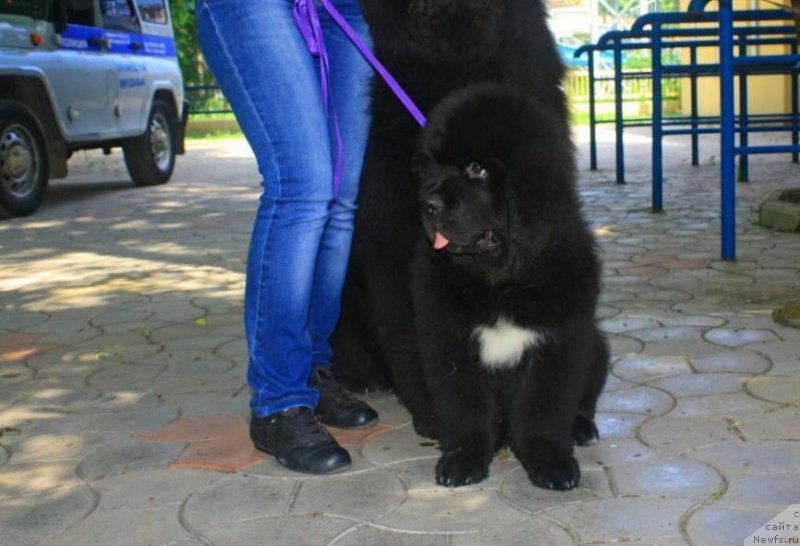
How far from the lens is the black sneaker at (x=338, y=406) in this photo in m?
2.90

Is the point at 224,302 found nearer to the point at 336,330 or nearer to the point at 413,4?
the point at 336,330

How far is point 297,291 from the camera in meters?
2.60

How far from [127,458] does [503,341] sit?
3.70 feet

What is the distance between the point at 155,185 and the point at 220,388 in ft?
26.0

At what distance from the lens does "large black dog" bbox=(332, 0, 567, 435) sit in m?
2.43

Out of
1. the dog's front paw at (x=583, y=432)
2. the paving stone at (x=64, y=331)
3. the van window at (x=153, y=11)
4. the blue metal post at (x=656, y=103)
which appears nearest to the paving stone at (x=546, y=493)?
the dog's front paw at (x=583, y=432)

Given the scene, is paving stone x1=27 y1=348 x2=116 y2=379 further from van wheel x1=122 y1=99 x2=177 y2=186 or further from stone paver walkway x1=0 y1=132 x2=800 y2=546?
van wheel x1=122 y1=99 x2=177 y2=186

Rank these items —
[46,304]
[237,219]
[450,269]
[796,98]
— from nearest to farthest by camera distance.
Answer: [450,269], [46,304], [237,219], [796,98]

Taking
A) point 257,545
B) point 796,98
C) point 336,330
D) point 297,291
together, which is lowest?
point 257,545

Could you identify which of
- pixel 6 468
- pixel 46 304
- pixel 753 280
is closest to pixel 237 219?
pixel 46 304

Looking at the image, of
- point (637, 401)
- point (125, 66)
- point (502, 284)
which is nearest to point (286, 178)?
point (502, 284)

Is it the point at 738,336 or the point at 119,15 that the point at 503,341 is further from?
the point at 119,15

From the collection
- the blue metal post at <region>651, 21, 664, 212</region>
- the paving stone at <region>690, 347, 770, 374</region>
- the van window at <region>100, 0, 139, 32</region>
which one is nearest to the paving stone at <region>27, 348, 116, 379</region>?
the paving stone at <region>690, 347, 770, 374</region>

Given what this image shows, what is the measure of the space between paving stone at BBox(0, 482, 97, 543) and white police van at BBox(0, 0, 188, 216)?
6.02 meters
